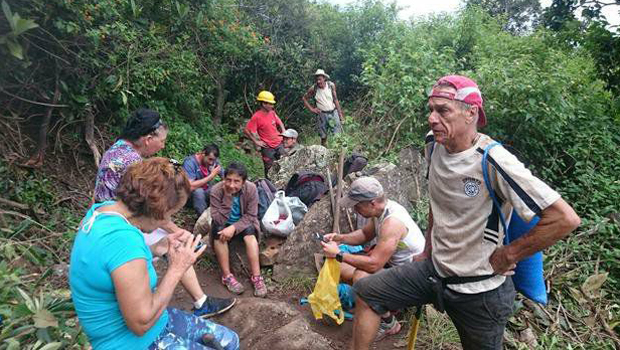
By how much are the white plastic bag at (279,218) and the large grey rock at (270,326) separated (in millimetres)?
1004

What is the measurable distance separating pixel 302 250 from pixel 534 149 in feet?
→ 11.8

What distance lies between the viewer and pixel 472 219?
201 cm

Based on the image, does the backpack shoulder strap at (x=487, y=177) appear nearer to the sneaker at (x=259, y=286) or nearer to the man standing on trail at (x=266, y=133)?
the sneaker at (x=259, y=286)

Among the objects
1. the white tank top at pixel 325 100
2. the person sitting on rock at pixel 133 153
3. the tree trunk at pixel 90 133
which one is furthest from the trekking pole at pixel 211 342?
the white tank top at pixel 325 100

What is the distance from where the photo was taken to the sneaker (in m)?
4.16

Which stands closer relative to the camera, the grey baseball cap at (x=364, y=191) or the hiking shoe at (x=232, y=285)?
the grey baseball cap at (x=364, y=191)

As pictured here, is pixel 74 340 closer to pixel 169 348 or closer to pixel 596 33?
pixel 169 348

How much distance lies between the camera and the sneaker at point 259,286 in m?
4.16

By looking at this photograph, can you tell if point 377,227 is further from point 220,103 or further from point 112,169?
point 220,103

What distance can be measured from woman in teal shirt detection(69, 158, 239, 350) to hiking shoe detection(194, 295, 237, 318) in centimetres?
153

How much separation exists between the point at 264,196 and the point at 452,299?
316 centimetres

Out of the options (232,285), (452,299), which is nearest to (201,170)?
(232,285)

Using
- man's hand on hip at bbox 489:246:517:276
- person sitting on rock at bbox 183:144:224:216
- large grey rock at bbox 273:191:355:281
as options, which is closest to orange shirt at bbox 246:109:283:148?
person sitting on rock at bbox 183:144:224:216

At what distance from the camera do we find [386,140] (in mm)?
6105
